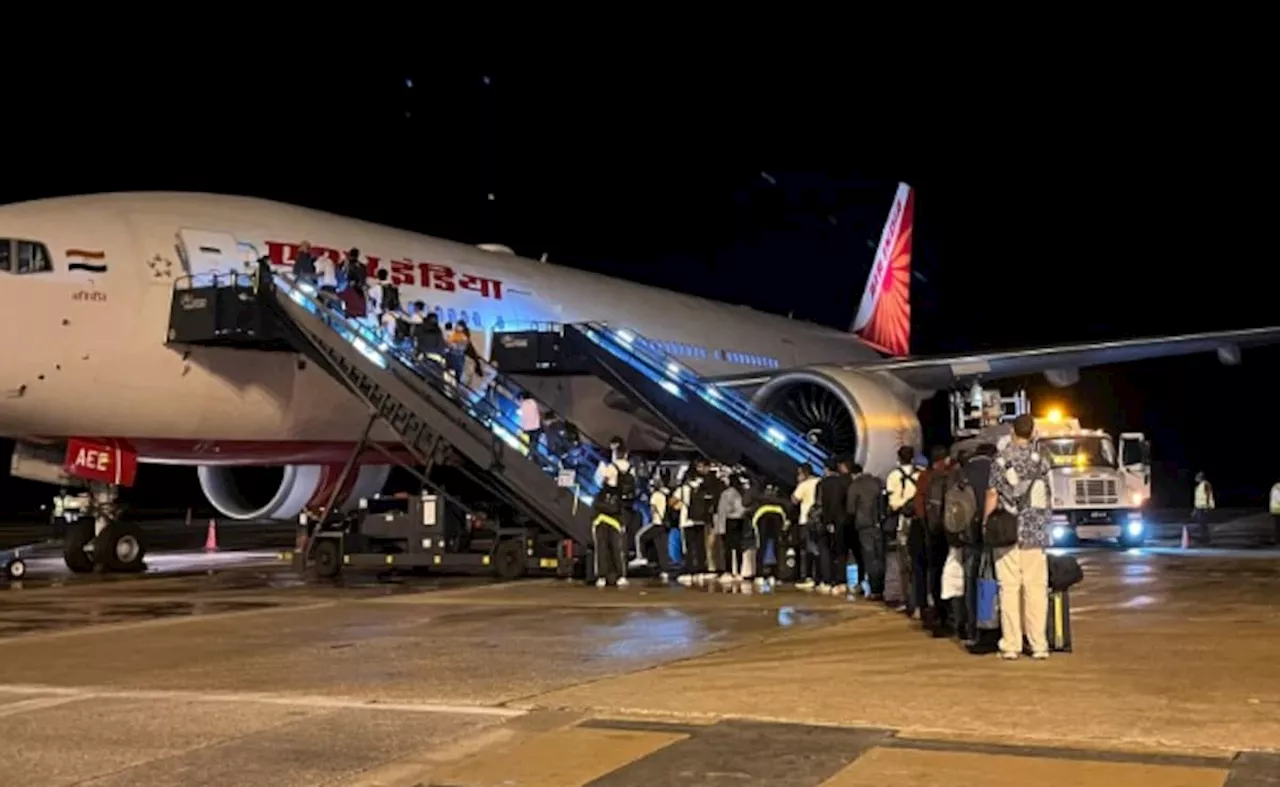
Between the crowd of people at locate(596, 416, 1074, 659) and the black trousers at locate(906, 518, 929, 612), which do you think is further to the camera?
the black trousers at locate(906, 518, 929, 612)

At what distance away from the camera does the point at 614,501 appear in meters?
13.1

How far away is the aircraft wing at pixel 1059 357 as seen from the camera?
64.5 feet

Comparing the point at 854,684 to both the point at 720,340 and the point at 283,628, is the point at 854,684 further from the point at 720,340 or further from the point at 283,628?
the point at 720,340

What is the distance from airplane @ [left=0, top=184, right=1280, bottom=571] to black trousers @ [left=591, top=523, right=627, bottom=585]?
13.8 ft

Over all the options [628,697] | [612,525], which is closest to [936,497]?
[628,697]

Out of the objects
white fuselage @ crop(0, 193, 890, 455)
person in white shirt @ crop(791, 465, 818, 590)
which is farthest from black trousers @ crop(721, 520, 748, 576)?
white fuselage @ crop(0, 193, 890, 455)

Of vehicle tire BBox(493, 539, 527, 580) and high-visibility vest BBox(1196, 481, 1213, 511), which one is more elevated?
high-visibility vest BBox(1196, 481, 1213, 511)

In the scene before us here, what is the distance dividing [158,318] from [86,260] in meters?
0.88

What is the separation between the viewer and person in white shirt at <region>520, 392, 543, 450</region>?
1491 centimetres

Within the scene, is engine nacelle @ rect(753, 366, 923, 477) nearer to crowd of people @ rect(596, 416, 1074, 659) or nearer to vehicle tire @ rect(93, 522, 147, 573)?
crowd of people @ rect(596, 416, 1074, 659)

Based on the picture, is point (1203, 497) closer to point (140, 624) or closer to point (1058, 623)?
point (1058, 623)

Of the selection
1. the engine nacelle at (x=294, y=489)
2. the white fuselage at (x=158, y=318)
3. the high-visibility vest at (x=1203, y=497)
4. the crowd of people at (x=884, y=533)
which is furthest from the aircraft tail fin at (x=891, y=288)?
the crowd of people at (x=884, y=533)

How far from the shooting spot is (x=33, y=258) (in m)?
13.6

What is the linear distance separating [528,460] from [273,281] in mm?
3201
